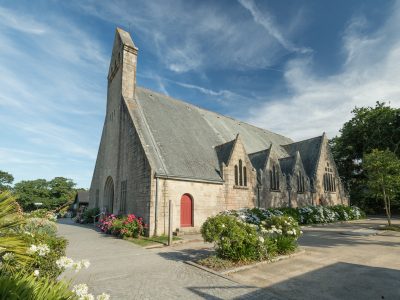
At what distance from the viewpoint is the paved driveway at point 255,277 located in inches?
262

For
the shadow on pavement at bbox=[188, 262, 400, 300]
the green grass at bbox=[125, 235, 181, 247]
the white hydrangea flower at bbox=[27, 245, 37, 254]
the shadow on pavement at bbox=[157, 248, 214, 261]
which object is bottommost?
the shadow on pavement at bbox=[188, 262, 400, 300]

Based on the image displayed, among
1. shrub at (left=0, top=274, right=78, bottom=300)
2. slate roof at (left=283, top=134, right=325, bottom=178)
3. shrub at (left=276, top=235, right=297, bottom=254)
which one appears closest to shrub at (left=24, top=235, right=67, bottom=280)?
shrub at (left=0, top=274, right=78, bottom=300)

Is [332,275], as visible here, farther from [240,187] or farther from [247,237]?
[240,187]

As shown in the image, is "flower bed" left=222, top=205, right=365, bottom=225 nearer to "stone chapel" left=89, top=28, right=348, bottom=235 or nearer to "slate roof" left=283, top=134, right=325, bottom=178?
"stone chapel" left=89, top=28, right=348, bottom=235

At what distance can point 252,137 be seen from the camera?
32.4 meters

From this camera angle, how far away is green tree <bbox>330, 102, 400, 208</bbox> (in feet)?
119

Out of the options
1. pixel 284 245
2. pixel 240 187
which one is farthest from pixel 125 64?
pixel 284 245

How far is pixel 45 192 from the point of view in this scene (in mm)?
68938

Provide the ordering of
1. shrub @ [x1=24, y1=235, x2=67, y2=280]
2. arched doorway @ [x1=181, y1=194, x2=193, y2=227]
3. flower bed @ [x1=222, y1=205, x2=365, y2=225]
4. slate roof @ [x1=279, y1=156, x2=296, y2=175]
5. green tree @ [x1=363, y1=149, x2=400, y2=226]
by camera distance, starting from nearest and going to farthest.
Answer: shrub @ [x1=24, y1=235, x2=67, y2=280]
arched doorway @ [x1=181, y1=194, x2=193, y2=227]
flower bed @ [x1=222, y1=205, x2=365, y2=225]
green tree @ [x1=363, y1=149, x2=400, y2=226]
slate roof @ [x1=279, y1=156, x2=296, y2=175]

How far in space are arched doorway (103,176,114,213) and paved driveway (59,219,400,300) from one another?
11950 mm

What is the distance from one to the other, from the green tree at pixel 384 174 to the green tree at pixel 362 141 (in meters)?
11.7

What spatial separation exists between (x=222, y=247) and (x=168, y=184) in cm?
891

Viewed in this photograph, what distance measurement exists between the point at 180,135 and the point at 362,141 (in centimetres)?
3256

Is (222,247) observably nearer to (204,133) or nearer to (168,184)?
(168,184)
